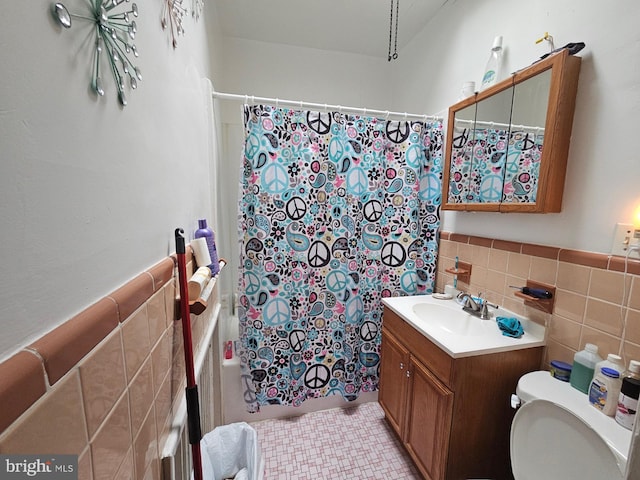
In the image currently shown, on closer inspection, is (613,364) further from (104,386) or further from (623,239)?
(104,386)

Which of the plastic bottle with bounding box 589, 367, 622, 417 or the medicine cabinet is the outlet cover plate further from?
the plastic bottle with bounding box 589, 367, 622, 417

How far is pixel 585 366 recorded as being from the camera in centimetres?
95

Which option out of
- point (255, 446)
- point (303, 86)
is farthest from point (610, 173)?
Answer: point (303, 86)

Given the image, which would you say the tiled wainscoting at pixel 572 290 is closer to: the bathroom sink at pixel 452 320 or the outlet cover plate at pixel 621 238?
the outlet cover plate at pixel 621 238

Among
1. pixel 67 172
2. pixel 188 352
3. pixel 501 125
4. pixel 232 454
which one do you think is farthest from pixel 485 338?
pixel 67 172

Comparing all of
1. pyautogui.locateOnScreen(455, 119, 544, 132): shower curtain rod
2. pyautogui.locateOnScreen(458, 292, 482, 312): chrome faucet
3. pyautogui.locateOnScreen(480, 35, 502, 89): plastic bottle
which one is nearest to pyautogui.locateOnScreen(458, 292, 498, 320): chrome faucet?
pyautogui.locateOnScreen(458, 292, 482, 312): chrome faucet

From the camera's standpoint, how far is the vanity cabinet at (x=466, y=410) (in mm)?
1126

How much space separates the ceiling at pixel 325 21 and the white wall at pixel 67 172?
58.1 inches

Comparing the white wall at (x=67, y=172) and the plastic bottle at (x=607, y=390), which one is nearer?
the white wall at (x=67, y=172)

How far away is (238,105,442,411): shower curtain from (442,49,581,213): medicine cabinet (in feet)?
0.77

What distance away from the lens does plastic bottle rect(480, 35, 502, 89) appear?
1.35m

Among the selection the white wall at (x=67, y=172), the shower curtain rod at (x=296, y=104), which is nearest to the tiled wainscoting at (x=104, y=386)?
the white wall at (x=67, y=172)

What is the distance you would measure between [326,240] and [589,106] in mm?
1313

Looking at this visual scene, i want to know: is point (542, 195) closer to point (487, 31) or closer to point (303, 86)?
point (487, 31)
